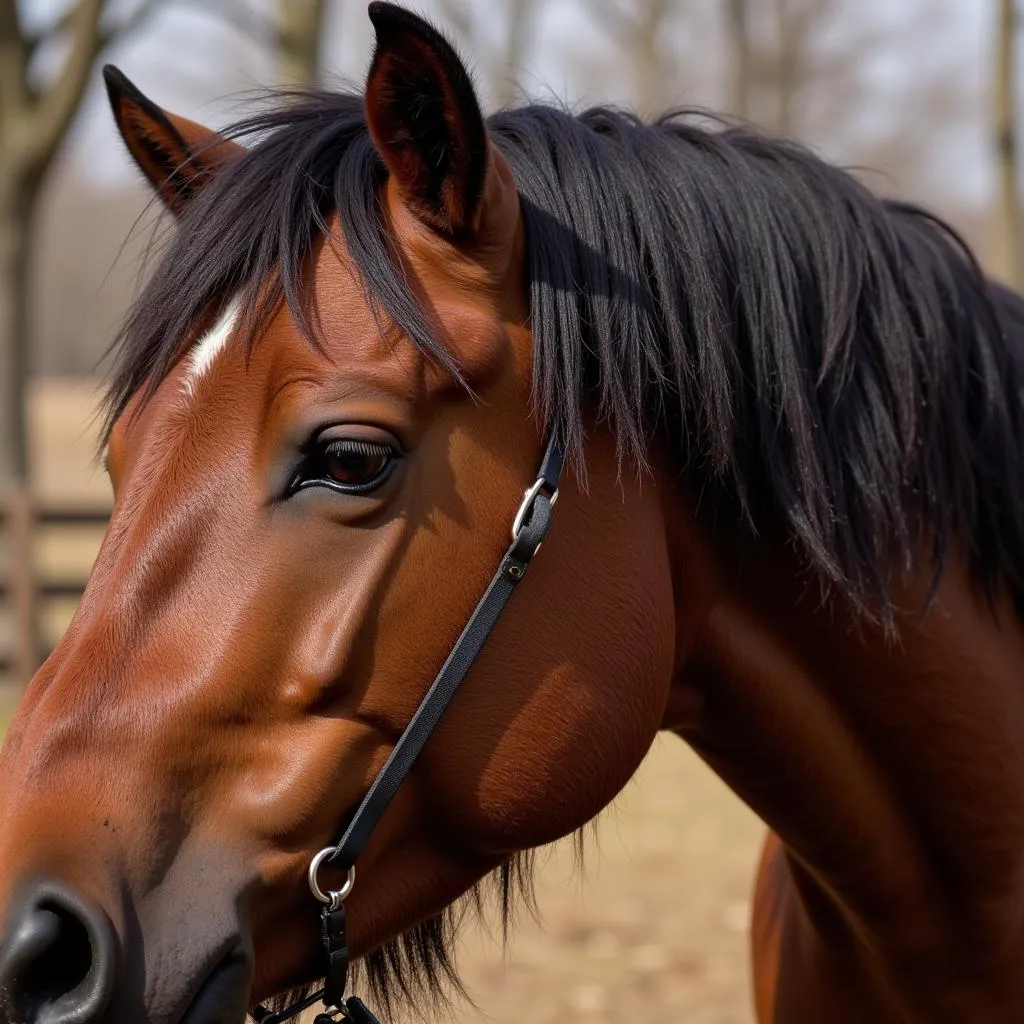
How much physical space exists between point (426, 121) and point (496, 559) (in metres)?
0.60

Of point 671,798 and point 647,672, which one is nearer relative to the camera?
point 647,672

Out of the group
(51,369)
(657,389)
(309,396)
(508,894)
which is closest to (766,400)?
(657,389)

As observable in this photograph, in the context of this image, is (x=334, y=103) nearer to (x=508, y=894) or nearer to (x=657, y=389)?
(x=657, y=389)

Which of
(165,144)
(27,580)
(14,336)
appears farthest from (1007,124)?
(165,144)

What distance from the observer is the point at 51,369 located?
138ft

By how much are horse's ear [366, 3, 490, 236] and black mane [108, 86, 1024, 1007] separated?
0.08 meters

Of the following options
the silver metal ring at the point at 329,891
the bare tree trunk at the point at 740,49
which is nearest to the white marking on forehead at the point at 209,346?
the silver metal ring at the point at 329,891

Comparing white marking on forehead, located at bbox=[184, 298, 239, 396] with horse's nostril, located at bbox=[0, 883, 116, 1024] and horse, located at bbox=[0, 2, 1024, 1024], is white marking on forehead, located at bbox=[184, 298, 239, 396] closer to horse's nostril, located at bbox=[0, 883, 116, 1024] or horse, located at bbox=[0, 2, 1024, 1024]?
horse, located at bbox=[0, 2, 1024, 1024]

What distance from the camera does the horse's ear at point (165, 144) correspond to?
6.83ft

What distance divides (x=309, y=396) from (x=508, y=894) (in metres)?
0.91

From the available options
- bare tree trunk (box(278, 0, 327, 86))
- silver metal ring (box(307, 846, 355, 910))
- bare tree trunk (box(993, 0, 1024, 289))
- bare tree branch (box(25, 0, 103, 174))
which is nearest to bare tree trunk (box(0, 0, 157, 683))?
bare tree branch (box(25, 0, 103, 174))

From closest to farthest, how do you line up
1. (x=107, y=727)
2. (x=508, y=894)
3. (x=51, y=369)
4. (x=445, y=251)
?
(x=107, y=727)
(x=445, y=251)
(x=508, y=894)
(x=51, y=369)

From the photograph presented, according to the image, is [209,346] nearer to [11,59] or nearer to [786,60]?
[11,59]

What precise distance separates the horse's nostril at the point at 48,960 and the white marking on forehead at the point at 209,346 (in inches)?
26.1
